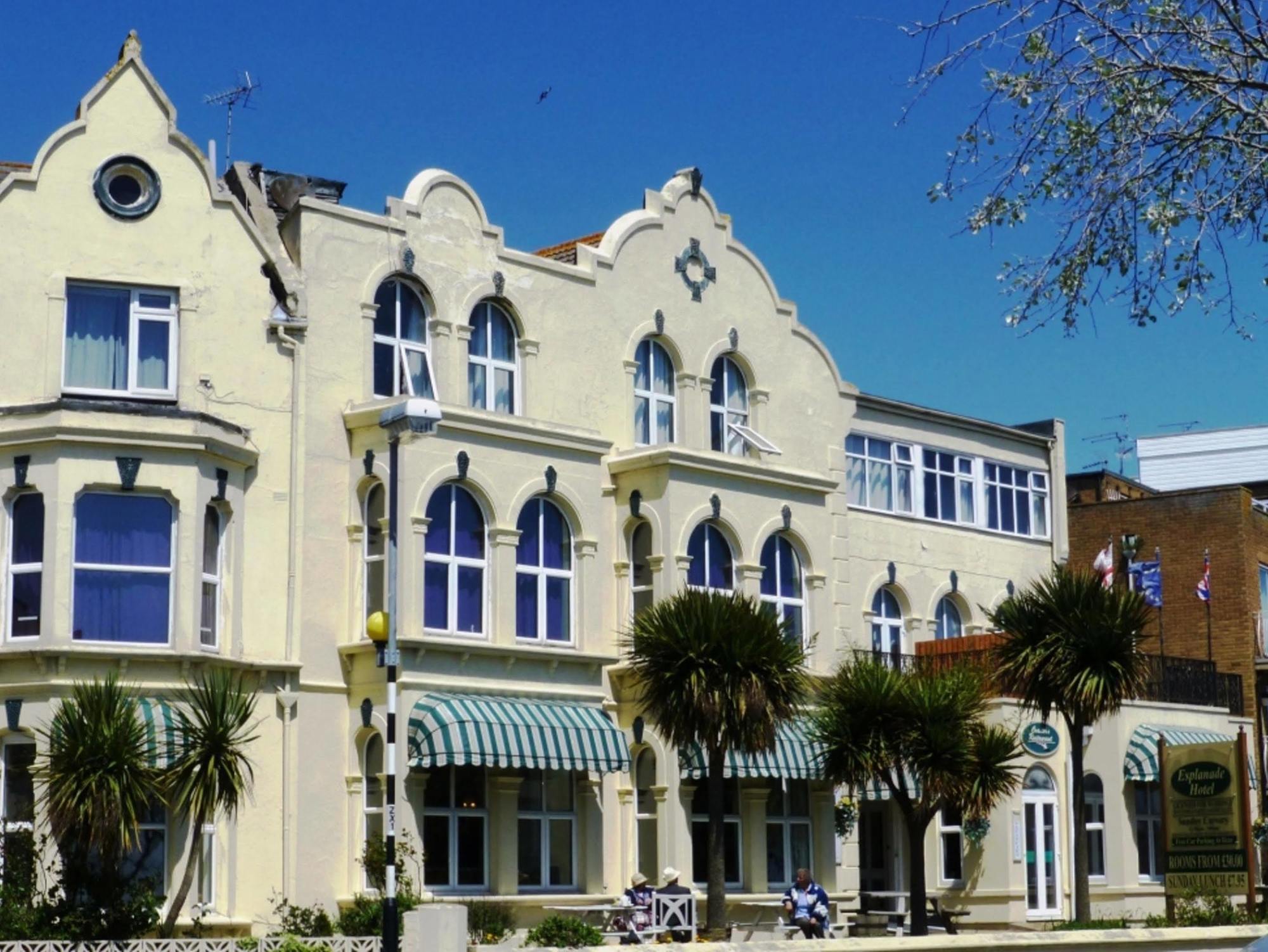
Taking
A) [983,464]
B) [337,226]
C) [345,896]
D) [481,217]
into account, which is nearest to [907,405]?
[983,464]

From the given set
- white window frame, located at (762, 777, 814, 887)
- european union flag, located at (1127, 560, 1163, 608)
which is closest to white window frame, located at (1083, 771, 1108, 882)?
european union flag, located at (1127, 560, 1163, 608)

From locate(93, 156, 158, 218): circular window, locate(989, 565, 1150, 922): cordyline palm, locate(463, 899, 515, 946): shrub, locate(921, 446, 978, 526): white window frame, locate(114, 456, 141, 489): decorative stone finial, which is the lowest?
locate(463, 899, 515, 946): shrub

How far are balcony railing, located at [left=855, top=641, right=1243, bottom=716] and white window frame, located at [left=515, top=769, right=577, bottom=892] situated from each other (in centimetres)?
732

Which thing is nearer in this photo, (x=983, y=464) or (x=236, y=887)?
(x=236, y=887)

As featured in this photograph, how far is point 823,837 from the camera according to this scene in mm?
37156

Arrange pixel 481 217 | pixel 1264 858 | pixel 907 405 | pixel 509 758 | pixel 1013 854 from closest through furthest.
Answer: pixel 509 758, pixel 481 217, pixel 1013 854, pixel 907 405, pixel 1264 858

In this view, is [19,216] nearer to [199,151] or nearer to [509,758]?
[199,151]

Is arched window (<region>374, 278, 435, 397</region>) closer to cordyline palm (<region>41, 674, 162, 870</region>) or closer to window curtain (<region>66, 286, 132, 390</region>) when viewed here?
window curtain (<region>66, 286, 132, 390</region>)

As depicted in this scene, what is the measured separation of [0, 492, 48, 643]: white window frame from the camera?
28.1 meters

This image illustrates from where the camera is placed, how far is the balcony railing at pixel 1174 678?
130ft

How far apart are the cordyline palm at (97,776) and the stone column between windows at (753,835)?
12.9 meters

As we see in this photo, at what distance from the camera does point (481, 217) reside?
A: 33938 millimetres

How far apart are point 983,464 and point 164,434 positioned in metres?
21.6

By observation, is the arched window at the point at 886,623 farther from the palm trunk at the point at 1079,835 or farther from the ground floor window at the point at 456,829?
the ground floor window at the point at 456,829
